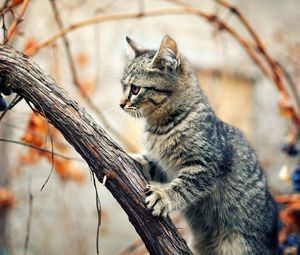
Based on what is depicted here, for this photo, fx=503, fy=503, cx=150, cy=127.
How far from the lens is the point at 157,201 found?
2.25m

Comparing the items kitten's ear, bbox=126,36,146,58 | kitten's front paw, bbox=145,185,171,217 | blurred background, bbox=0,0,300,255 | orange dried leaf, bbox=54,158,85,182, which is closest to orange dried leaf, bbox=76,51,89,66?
Result: blurred background, bbox=0,0,300,255

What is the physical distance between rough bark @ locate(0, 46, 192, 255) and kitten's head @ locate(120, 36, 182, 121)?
54 centimetres

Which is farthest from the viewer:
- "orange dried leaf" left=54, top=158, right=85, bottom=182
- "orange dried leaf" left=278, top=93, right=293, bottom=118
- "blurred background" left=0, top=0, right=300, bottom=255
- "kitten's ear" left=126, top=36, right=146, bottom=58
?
"blurred background" left=0, top=0, right=300, bottom=255

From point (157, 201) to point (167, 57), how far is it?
2.71 ft

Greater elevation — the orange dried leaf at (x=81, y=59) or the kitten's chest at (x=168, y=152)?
the orange dried leaf at (x=81, y=59)

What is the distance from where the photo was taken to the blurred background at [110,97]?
4840 mm

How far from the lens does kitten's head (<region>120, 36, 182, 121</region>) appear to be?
2.66 meters

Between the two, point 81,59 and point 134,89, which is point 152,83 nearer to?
point 134,89

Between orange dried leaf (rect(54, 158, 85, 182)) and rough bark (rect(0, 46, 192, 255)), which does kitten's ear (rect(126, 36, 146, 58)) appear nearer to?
rough bark (rect(0, 46, 192, 255))

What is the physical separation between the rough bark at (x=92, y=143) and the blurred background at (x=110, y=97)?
78.0 inches

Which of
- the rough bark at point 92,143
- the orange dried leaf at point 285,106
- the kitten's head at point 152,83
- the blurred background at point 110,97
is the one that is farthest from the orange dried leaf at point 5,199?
the orange dried leaf at point 285,106

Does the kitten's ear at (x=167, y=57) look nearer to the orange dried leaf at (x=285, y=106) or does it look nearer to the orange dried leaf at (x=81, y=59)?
the orange dried leaf at (x=285, y=106)

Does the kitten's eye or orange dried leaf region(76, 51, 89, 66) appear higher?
orange dried leaf region(76, 51, 89, 66)

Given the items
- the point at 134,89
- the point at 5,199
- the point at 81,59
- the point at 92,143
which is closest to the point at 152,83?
the point at 134,89
